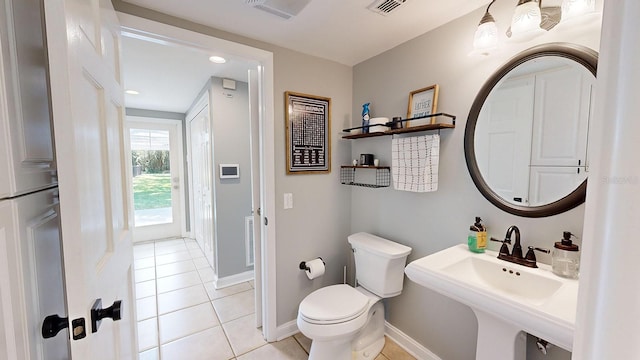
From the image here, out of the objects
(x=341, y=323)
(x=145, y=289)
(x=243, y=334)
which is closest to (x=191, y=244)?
(x=145, y=289)

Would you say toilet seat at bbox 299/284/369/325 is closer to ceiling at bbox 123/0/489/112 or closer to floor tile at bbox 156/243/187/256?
ceiling at bbox 123/0/489/112

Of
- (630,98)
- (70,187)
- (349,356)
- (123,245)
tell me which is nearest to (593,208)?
(630,98)

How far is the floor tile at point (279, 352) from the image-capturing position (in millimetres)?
1798

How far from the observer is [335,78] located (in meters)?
2.15

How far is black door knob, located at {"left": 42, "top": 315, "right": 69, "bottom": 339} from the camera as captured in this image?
2.14 feet

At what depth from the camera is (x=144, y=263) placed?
336 cm

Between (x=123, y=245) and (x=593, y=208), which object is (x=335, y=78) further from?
(x=593, y=208)

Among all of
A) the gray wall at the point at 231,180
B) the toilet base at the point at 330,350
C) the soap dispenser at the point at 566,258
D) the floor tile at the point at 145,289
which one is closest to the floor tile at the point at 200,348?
the toilet base at the point at 330,350

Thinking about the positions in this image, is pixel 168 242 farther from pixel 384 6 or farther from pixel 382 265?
pixel 384 6

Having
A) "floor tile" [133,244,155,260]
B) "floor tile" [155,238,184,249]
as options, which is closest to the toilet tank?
"floor tile" [133,244,155,260]

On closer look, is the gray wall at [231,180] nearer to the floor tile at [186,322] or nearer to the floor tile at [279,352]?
the floor tile at [186,322]

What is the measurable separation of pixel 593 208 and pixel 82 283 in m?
1.03

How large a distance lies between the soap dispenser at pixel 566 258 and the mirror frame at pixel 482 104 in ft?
0.45

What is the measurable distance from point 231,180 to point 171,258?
1.70m
